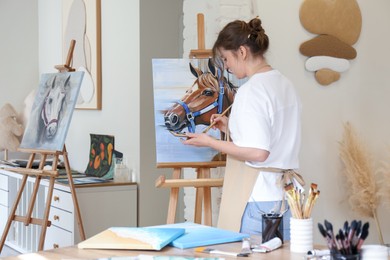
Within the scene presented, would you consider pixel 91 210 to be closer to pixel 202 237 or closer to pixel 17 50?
pixel 17 50

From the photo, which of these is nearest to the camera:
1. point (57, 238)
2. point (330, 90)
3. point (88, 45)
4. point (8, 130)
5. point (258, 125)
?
point (258, 125)

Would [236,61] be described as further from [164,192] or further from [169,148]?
[164,192]

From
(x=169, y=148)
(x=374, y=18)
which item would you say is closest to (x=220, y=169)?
(x=169, y=148)

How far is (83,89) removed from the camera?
5.71 meters

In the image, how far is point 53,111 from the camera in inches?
183

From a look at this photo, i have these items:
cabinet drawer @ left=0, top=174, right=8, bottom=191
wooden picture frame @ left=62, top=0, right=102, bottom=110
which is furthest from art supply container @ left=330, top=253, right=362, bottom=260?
cabinet drawer @ left=0, top=174, right=8, bottom=191

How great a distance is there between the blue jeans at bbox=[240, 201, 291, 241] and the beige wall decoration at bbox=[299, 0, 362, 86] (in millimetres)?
1575

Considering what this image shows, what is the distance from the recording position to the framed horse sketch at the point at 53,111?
14.8 feet

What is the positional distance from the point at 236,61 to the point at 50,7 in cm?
408

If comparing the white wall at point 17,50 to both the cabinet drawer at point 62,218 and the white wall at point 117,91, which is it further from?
the cabinet drawer at point 62,218

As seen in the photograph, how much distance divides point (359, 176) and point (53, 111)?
206 centimetres

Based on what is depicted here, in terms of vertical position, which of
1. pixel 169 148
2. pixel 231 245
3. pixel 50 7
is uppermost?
pixel 50 7

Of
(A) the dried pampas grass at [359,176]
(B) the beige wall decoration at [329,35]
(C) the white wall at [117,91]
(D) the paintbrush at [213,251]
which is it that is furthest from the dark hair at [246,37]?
(C) the white wall at [117,91]

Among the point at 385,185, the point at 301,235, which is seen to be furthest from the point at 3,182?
the point at 301,235
